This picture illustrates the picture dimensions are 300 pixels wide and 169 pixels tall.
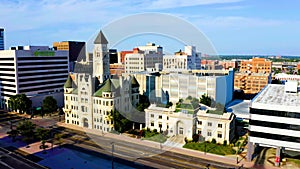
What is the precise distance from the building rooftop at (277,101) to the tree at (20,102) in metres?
62.1

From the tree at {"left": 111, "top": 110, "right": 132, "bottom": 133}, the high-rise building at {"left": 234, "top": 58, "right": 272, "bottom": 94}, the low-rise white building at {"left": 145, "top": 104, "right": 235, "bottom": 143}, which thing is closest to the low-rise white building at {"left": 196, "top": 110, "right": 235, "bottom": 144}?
the low-rise white building at {"left": 145, "top": 104, "right": 235, "bottom": 143}

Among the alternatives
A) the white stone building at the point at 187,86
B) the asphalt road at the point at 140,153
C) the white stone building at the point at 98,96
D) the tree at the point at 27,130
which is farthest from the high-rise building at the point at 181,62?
the tree at the point at 27,130

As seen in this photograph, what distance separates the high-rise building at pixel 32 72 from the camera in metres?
76.7

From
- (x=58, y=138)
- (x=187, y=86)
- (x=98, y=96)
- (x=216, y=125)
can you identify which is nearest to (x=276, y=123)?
(x=216, y=125)

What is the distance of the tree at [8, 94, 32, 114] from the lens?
72.5 m

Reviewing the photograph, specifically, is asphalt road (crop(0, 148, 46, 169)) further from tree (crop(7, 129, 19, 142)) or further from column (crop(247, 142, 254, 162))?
column (crop(247, 142, 254, 162))

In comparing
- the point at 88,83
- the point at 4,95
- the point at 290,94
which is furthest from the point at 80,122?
the point at 290,94

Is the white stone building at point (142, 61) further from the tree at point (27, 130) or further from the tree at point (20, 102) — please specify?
the tree at point (27, 130)

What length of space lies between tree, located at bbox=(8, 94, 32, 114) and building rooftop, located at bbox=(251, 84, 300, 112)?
2446 inches

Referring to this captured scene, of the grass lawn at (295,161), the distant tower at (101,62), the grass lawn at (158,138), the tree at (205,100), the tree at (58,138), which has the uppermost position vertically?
the distant tower at (101,62)

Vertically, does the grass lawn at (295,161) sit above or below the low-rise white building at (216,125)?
below

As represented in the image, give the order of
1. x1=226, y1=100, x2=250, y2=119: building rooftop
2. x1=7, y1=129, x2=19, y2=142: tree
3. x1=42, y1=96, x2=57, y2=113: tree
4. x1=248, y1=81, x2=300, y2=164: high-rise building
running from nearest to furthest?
x1=248, y1=81, x2=300, y2=164: high-rise building
x1=7, y1=129, x2=19, y2=142: tree
x1=226, y1=100, x2=250, y2=119: building rooftop
x1=42, y1=96, x2=57, y2=113: tree

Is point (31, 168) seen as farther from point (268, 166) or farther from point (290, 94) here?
point (290, 94)

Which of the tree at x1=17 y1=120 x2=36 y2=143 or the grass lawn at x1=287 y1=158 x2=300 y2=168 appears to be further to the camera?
the tree at x1=17 y1=120 x2=36 y2=143
